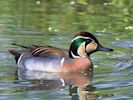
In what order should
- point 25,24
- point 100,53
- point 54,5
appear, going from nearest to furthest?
point 100,53, point 25,24, point 54,5

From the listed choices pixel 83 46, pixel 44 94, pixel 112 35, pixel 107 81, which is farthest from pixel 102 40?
pixel 44 94

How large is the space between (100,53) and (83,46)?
4.60 feet

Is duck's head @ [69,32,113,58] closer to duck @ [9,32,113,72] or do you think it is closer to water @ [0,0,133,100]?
A: duck @ [9,32,113,72]

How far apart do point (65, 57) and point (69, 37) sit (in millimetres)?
2659

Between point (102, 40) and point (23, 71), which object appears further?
point (102, 40)

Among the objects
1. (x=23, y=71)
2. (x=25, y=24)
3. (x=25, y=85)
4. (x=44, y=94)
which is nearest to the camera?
(x=44, y=94)

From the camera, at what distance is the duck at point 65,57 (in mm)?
12953

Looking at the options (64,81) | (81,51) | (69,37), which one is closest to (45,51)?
(81,51)

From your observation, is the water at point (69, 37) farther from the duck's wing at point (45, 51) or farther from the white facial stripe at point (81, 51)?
the duck's wing at point (45, 51)

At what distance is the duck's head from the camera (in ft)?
43.0

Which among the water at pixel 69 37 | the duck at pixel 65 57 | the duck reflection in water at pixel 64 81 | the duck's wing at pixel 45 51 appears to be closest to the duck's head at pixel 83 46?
the duck at pixel 65 57

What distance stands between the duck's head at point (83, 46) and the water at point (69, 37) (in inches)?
14.5

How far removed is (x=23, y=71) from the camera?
43.0 feet

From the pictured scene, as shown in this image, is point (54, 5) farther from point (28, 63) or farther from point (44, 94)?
point (44, 94)
